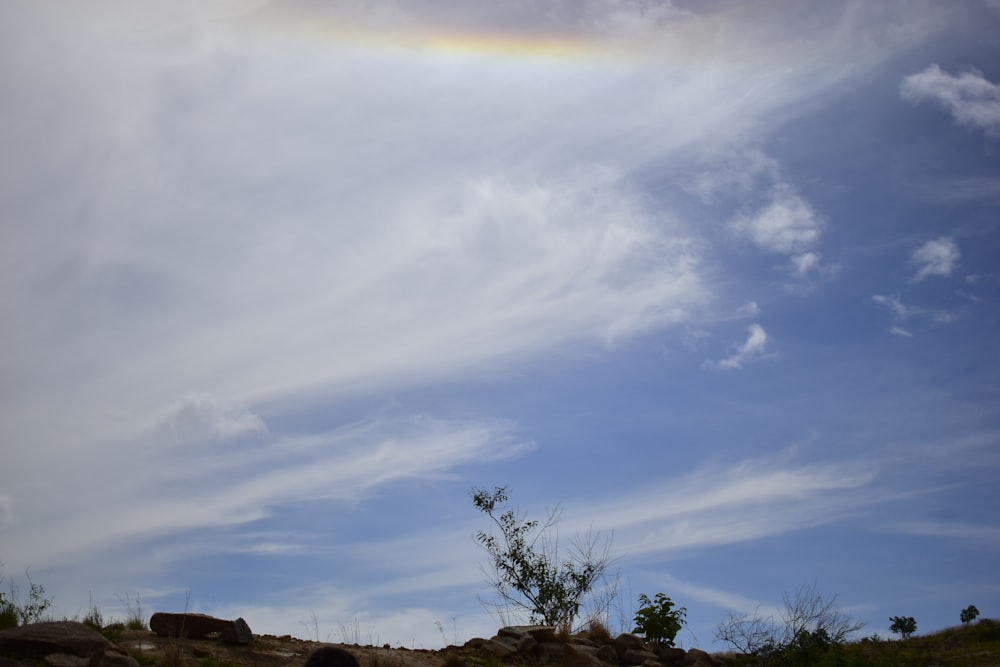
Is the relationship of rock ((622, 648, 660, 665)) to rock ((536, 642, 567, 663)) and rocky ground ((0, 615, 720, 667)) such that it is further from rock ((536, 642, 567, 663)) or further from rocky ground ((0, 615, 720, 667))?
rock ((536, 642, 567, 663))

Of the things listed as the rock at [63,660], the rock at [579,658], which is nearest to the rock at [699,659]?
the rock at [579,658]

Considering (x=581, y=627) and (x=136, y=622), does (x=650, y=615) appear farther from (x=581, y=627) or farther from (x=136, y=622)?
(x=136, y=622)

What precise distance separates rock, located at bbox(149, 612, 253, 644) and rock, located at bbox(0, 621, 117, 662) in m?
1.86

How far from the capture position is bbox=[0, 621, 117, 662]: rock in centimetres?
1322

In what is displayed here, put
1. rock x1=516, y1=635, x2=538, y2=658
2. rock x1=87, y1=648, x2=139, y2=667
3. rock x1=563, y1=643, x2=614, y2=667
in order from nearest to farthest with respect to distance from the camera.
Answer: rock x1=87, y1=648, x2=139, y2=667, rock x1=563, y1=643, x2=614, y2=667, rock x1=516, y1=635, x2=538, y2=658

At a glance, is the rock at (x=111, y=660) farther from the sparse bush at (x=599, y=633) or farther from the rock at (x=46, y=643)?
the sparse bush at (x=599, y=633)

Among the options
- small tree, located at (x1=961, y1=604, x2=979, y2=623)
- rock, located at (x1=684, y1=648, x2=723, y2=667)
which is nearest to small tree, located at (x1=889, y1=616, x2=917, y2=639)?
small tree, located at (x1=961, y1=604, x2=979, y2=623)

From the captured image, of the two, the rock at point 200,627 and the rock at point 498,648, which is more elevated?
the rock at point 200,627

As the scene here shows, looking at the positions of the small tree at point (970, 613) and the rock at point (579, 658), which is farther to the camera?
the small tree at point (970, 613)

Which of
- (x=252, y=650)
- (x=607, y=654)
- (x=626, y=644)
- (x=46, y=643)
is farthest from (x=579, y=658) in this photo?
(x=46, y=643)

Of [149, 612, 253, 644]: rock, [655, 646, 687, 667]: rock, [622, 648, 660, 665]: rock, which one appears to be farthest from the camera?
[655, 646, 687, 667]: rock

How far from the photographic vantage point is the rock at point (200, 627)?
15.5 meters

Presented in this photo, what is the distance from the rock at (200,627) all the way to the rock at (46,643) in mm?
1865

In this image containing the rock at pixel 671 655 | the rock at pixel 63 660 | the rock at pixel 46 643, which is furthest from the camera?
the rock at pixel 671 655
